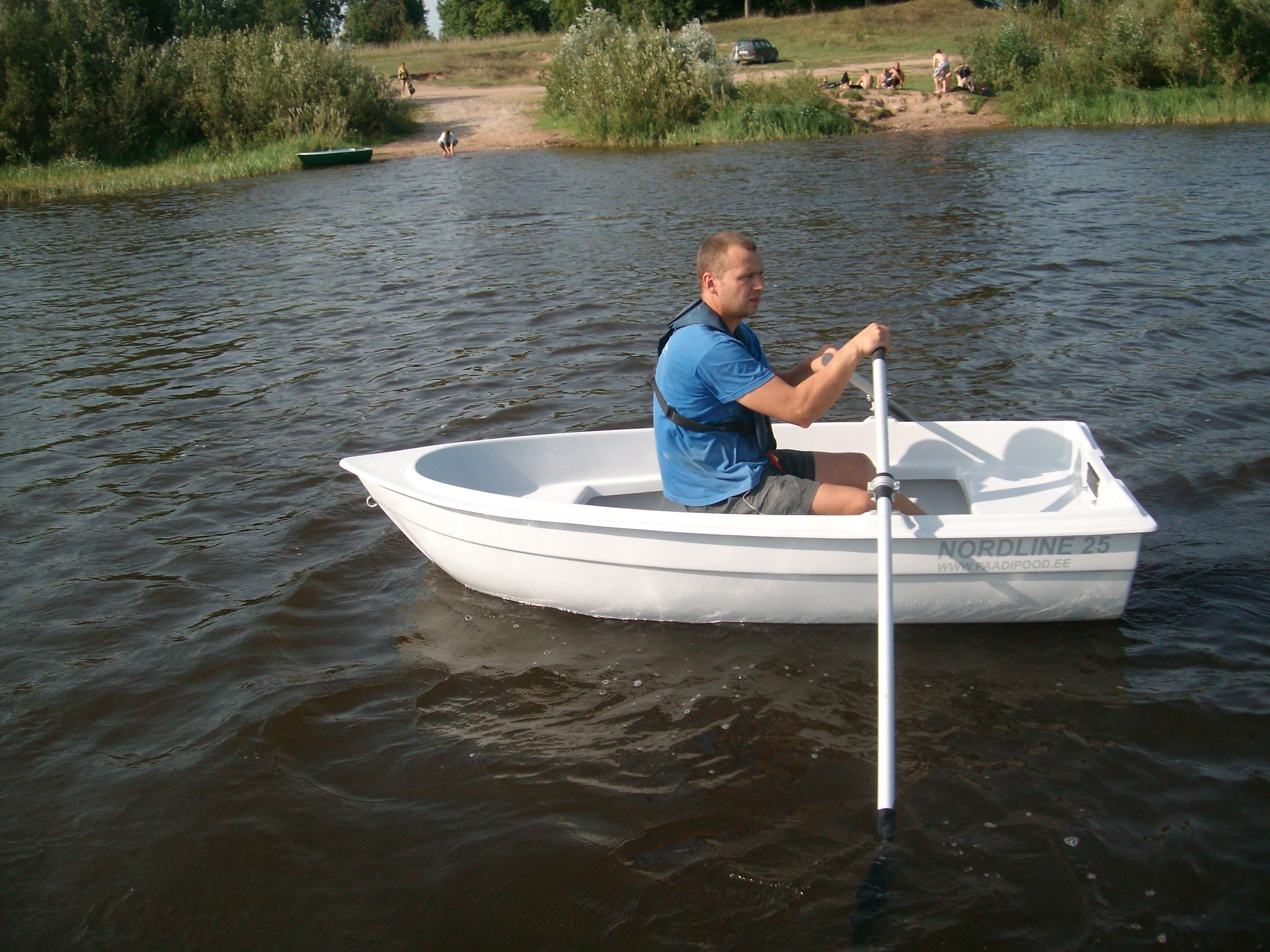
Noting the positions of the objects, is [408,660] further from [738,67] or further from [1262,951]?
[738,67]

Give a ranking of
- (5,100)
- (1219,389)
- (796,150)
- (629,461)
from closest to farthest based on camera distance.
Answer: (629,461), (1219,389), (796,150), (5,100)

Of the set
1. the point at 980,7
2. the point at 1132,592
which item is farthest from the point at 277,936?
the point at 980,7

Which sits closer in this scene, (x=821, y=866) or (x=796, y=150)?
(x=821, y=866)

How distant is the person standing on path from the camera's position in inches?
1032

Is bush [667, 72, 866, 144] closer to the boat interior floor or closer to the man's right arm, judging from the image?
the boat interior floor

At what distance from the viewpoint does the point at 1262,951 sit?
8.88ft

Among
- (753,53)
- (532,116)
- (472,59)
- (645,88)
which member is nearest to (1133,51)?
(645,88)

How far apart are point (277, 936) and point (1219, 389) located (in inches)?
267

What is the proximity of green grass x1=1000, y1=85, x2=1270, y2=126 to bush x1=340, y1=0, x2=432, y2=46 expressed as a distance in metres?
45.7

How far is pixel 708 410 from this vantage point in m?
4.12

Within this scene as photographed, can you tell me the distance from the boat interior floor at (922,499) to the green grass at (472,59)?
36881 mm

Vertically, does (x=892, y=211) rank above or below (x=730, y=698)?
above

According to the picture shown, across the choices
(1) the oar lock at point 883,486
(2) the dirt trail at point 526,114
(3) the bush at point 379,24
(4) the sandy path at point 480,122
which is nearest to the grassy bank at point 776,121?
(2) the dirt trail at point 526,114

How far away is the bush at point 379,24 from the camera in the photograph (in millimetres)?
61125
